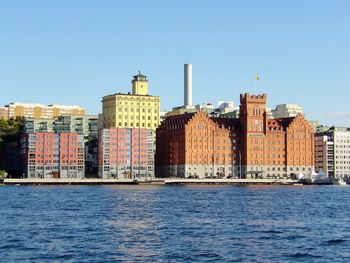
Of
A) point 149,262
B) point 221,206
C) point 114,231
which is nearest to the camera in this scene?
point 149,262

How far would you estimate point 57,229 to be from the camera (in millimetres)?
65750

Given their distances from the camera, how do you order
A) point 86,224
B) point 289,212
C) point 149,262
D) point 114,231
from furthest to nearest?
1. point 289,212
2. point 86,224
3. point 114,231
4. point 149,262

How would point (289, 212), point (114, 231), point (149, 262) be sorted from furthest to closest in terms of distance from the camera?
1. point (289, 212)
2. point (114, 231)
3. point (149, 262)

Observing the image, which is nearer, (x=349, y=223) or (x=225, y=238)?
(x=225, y=238)

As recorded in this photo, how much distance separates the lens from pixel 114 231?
64.4m

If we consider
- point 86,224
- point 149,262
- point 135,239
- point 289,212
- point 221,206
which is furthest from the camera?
point 221,206

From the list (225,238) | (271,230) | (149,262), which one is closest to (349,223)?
(271,230)

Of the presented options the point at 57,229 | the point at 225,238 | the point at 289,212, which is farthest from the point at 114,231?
the point at 289,212

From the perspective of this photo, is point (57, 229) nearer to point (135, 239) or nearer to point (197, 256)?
point (135, 239)

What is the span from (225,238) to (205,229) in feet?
21.5

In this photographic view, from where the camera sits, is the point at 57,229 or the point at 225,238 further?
the point at 57,229

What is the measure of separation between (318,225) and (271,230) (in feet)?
25.9

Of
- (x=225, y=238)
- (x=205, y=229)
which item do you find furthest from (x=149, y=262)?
(x=205, y=229)

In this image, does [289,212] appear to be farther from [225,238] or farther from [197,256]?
[197,256]
